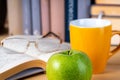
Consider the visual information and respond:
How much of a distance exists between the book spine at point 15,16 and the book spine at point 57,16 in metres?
0.11

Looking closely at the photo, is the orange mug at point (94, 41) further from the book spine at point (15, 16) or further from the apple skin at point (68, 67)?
the book spine at point (15, 16)

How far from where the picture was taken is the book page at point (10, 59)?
0.51 m

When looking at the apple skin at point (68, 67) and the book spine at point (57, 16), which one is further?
the book spine at point (57, 16)

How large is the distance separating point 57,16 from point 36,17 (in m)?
0.07

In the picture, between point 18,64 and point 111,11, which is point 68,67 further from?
point 111,11

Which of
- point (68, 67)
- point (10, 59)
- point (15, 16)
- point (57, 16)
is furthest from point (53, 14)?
point (68, 67)

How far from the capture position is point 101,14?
0.75 m

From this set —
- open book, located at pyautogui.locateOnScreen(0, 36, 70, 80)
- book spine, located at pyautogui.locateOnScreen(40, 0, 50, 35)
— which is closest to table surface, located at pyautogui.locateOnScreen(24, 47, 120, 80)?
open book, located at pyautogui.locateOnScreen(0, 36, 70, 80)

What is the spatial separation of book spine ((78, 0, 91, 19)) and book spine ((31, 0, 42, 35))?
13 centimetres

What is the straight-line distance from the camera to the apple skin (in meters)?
0.43

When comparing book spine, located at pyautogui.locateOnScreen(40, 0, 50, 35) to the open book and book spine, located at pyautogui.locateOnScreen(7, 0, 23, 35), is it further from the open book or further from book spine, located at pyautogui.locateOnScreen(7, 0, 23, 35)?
the open book

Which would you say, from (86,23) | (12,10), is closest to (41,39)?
(86,23)

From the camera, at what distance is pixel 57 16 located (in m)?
0.81

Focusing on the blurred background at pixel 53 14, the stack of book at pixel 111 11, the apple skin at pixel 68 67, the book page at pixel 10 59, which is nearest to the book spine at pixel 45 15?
the blurred background at pixel 53 14
